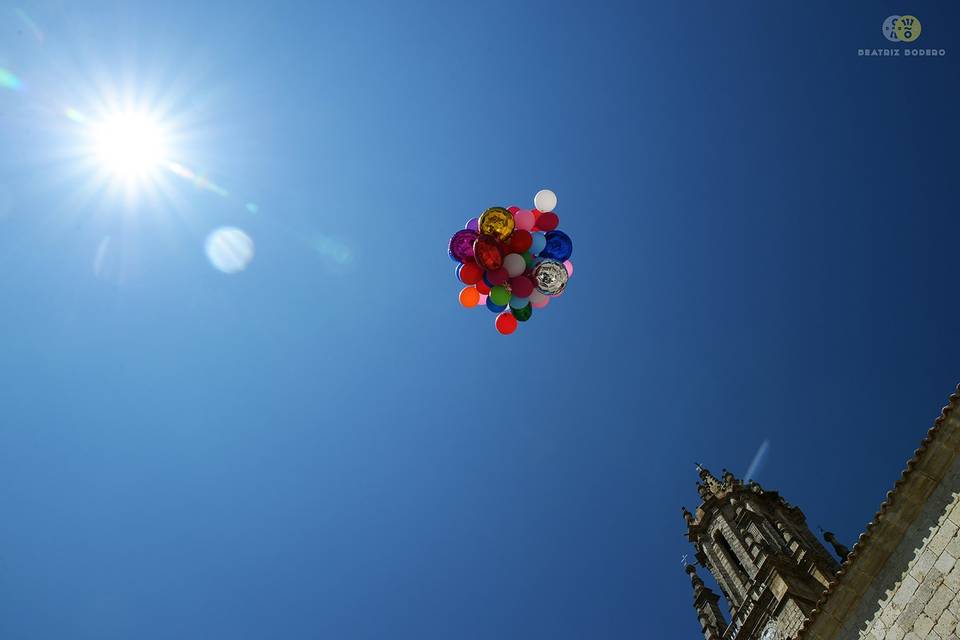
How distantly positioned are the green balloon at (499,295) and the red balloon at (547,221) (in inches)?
57.4

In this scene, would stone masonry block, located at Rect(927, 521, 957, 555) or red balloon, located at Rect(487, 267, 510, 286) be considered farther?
red balloon, located at Rect(487, 267, 510, 286)

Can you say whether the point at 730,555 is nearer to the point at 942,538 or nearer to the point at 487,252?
the point at 942,538

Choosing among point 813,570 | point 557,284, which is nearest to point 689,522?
point 813,570

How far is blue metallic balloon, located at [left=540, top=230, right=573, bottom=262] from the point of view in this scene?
10.2 metres

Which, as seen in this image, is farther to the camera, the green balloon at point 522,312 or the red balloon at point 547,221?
the green balloon at point 522,312

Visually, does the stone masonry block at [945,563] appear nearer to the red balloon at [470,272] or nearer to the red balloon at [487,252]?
the red balloon at [487,252]

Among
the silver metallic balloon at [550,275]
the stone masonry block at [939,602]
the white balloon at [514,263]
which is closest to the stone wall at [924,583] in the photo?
the stone masonry block at [939,602]

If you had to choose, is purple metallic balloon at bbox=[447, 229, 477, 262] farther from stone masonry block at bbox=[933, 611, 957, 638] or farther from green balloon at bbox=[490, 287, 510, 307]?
stone masonry block at bbox=[933, 611, 957, 638]

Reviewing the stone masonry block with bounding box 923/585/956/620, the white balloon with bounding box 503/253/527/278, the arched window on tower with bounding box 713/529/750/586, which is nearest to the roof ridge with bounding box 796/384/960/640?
the stone masonry block with bounding box 923/585/956/620

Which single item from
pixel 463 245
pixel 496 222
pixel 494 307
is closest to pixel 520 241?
pixel 496 222

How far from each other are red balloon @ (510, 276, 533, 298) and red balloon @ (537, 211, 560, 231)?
3.49 feet

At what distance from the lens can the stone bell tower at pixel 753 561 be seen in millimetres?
19406

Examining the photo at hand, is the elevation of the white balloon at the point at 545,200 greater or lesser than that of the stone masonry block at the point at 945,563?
greater

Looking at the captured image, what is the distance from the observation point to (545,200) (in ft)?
33.5
